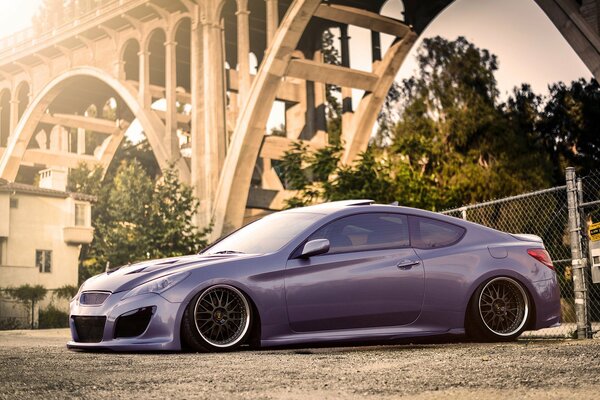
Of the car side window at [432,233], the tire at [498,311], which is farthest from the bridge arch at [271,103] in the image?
the tire at [498,311]

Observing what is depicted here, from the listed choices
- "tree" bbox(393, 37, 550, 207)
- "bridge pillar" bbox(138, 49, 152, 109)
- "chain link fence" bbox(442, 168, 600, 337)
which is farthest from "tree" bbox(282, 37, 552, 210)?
"bridge pillar" bbox(138, 49, 152, 109)

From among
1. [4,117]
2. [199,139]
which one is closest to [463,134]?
[199,139]

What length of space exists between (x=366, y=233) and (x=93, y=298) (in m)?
2.33

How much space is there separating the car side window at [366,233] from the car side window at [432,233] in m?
0.08

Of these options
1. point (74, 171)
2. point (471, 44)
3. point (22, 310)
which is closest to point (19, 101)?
point (74, 171)

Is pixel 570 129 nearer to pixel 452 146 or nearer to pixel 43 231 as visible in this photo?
pixel 452 146

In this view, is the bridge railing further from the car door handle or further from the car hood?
the car door handle

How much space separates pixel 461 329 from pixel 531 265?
3.04ft

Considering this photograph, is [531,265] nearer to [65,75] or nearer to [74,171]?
[65,75]

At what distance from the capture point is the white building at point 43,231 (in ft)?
152

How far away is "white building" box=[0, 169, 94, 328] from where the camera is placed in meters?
46.2

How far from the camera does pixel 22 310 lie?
3625 cm

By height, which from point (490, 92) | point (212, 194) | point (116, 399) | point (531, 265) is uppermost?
point (490, 92)

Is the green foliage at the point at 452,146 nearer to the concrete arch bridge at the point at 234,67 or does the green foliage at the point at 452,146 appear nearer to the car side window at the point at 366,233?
the concrete arch bridge at the point at 234,67
